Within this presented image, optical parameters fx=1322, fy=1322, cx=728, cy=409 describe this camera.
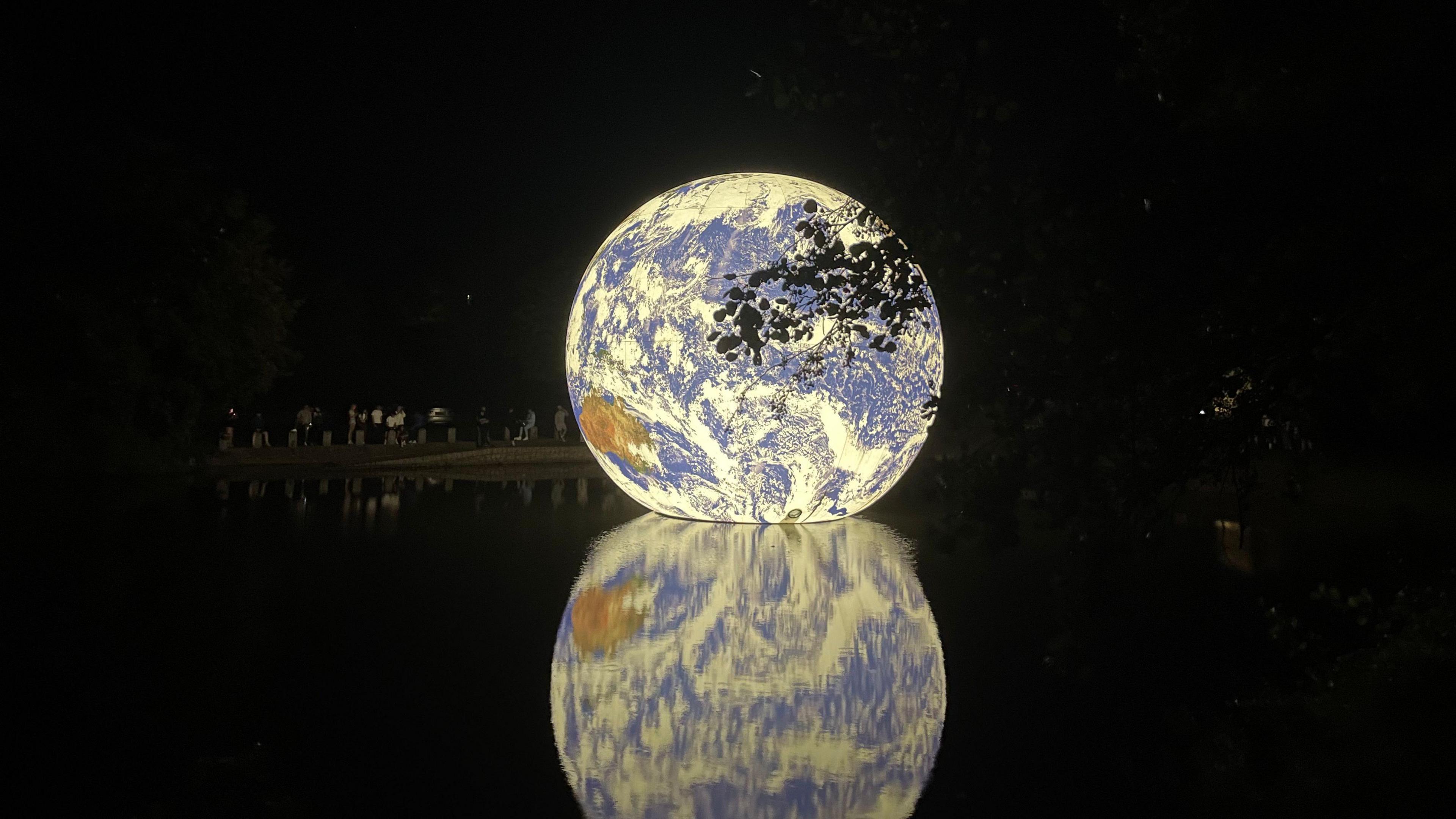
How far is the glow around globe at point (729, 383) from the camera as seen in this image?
18.2 metres

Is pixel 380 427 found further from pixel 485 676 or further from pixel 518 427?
pixel 485 676

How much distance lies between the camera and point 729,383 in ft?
59.5

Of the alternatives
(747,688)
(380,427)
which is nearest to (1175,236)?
(747,688)

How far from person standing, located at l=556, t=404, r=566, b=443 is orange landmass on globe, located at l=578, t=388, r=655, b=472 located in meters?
22.7

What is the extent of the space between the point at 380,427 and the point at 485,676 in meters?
38.2

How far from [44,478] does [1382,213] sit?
96.2ft

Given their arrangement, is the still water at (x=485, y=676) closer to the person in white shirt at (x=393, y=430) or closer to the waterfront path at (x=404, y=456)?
the waterfront path at (x=404, y=456)

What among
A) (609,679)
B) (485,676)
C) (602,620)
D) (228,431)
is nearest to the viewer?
(609,679)

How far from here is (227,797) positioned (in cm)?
673

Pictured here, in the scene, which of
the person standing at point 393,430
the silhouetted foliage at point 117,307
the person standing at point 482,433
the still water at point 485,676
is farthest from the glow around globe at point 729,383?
the person standing at point 393,430

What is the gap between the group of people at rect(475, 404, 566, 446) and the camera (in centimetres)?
4356

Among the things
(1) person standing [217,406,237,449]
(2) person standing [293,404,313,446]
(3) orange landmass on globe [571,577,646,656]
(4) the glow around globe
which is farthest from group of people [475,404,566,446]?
(3) orange landmass on globe [571,577,646,656]

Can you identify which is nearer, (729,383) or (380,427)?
(729,383)

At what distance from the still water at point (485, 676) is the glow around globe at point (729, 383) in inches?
47.9
